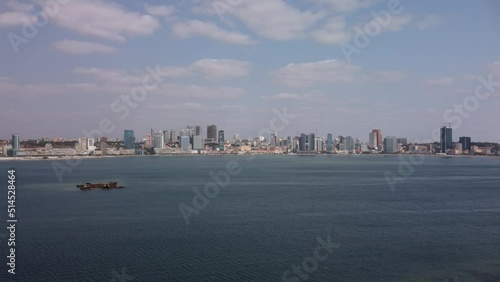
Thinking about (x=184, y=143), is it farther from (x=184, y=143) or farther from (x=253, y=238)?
(x=253, y=238)

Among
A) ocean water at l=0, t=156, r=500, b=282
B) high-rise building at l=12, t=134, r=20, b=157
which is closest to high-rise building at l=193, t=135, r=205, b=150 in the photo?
high-rise building at l=12, t=134, r=20, b=157

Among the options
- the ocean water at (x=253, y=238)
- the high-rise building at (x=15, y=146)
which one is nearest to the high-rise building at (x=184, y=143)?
the high-rise building at (x=15, y=146)

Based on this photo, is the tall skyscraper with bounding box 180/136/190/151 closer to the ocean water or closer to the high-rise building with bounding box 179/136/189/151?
the high-rise building with bounding box 179/136/189/151

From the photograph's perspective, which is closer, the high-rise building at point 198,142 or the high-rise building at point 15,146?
the high-rise building at point 15,146

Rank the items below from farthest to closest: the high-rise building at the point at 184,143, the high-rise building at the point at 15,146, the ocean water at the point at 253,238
→ the high-rise building at the point at 184,143 → the high-rise building at the point at 15,146 → the ocean water at the point at 253,238

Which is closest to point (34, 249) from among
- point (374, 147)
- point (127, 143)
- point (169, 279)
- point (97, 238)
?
point (97, 238)

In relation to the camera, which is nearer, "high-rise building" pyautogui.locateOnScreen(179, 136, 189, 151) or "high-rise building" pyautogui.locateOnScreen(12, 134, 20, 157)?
"high-rise building" pyautogui.locateOnScreen(12, 134, 20, 157)

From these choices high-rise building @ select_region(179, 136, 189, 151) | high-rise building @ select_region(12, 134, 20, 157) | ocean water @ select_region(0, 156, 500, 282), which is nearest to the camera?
ocean water @ select_region(0, 156, 500, 282)

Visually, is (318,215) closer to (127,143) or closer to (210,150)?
(127,143)

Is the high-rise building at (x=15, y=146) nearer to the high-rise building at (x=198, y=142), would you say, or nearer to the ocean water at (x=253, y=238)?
the high-rise building at (x=198, y=142)

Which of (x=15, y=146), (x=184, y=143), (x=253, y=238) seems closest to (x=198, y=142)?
(x=184, y=143)

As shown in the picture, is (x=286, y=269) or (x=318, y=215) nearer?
(x=286, y=269)
